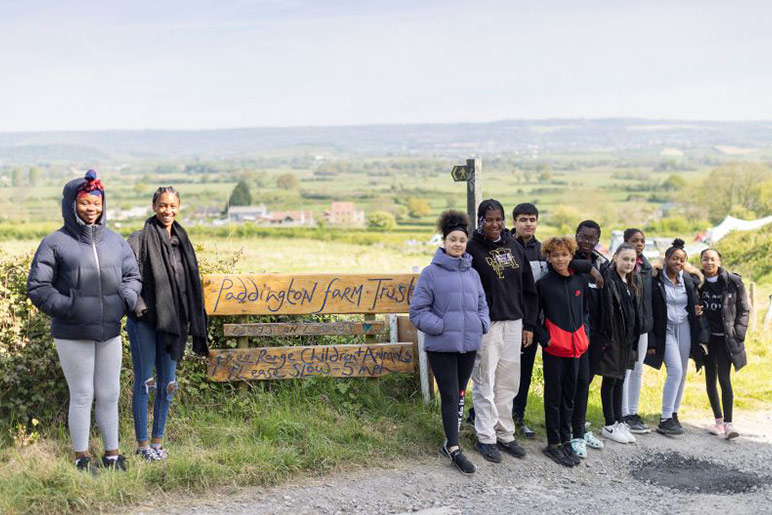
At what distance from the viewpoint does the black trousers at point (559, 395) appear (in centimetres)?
623

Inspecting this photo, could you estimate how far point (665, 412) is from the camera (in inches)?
281

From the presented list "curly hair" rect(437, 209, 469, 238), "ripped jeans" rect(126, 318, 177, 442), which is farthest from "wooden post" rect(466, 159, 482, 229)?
"ripped jeans" rect(126, 318, 177, 442)

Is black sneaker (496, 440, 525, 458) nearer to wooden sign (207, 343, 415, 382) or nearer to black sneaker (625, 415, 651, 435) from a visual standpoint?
wooden sign (207, 343, 415, 382)

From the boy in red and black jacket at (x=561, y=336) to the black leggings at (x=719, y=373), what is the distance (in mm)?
1630

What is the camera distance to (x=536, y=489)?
5.59 metres

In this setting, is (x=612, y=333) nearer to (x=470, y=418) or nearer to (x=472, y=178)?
(x=470, y=418)

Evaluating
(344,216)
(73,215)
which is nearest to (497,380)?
(73,215)

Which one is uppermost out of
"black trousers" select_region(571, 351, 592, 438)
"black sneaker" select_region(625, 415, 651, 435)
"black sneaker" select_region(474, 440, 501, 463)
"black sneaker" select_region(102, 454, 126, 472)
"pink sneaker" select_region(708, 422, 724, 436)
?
"black trousers" select_region(571, 351, 592, 438)

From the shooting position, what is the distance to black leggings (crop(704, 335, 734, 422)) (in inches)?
280

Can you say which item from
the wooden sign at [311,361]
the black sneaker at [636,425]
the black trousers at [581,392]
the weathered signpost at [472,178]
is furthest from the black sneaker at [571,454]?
the weathered signpost at [472,178]

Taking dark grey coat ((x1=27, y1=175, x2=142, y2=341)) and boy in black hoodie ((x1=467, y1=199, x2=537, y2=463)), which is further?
boy in black hoodie ((x1=467, y1=199, x2=537, y2=463))

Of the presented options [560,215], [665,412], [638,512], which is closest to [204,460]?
[638,512]

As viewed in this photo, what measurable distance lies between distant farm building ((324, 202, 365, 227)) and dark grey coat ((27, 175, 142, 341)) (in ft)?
377

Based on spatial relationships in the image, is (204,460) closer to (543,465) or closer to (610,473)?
(543,465)
